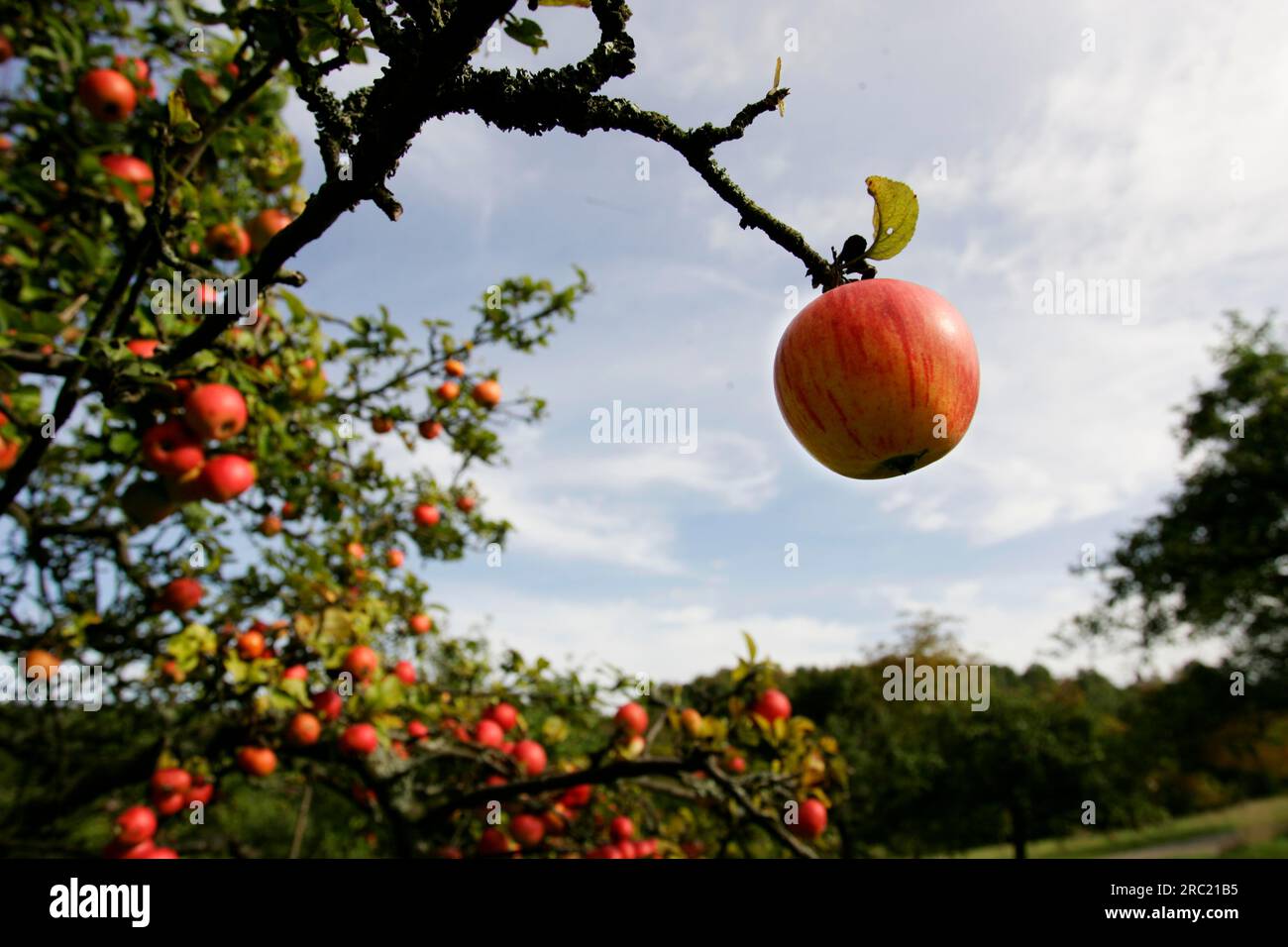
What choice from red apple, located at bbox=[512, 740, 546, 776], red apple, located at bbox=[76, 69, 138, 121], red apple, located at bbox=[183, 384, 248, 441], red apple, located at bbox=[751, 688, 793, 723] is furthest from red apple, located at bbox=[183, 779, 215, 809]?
red apple, located at bbox=[76, 69, 138, 121]

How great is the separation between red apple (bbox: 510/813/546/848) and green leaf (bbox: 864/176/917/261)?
12.0 ft

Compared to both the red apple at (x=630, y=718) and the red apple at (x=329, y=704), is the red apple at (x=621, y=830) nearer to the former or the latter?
the red apple at (x=630, y=718)

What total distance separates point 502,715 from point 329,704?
3.75ft

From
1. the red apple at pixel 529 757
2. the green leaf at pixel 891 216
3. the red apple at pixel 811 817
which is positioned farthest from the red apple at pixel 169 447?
the red apple at pixel 811 817

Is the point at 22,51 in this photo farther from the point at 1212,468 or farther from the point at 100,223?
the point at 1212,468

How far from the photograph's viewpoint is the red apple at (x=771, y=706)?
3.54 metres

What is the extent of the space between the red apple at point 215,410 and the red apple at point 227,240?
1222 millimetres

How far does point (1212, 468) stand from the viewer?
67.2 ft

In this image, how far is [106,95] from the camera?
3094mm

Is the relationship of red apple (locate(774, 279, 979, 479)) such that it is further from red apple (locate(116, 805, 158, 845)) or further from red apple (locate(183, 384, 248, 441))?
red apple (locate(116, 805, 158, 845))

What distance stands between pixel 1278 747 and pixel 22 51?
108ft

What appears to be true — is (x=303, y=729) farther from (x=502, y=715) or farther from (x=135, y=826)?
(x=502, y=715)

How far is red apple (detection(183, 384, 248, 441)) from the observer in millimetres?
2293
